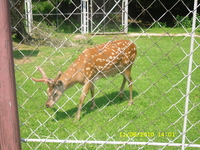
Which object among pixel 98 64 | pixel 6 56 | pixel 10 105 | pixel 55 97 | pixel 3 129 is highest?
pixel 6 56

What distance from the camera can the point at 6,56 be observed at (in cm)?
169

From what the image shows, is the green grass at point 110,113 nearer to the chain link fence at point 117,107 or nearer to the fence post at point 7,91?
the chain link fence at point 117,107

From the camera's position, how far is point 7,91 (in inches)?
68.3

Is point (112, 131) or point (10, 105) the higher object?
point (10, 105)

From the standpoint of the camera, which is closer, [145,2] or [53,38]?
[53,38]

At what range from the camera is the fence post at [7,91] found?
1.66 m

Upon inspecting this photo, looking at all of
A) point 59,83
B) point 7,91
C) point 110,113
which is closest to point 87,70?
point 59,83

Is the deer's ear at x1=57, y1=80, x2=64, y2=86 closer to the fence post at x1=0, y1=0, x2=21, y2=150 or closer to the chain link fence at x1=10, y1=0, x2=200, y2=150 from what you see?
the chain link fence at x1=10, y1=0, x2=200, y2=150

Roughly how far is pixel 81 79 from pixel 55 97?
1.85 feet

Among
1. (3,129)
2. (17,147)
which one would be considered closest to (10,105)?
(3,129)

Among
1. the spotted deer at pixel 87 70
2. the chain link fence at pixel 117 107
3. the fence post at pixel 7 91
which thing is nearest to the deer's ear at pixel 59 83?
the spotted deer at pixel 87 70

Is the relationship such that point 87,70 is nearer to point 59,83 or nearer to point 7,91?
point 59,83

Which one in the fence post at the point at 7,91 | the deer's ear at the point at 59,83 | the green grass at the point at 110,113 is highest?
the fence post at the point at 7,91

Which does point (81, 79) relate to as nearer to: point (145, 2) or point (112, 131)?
point (112, 131)
